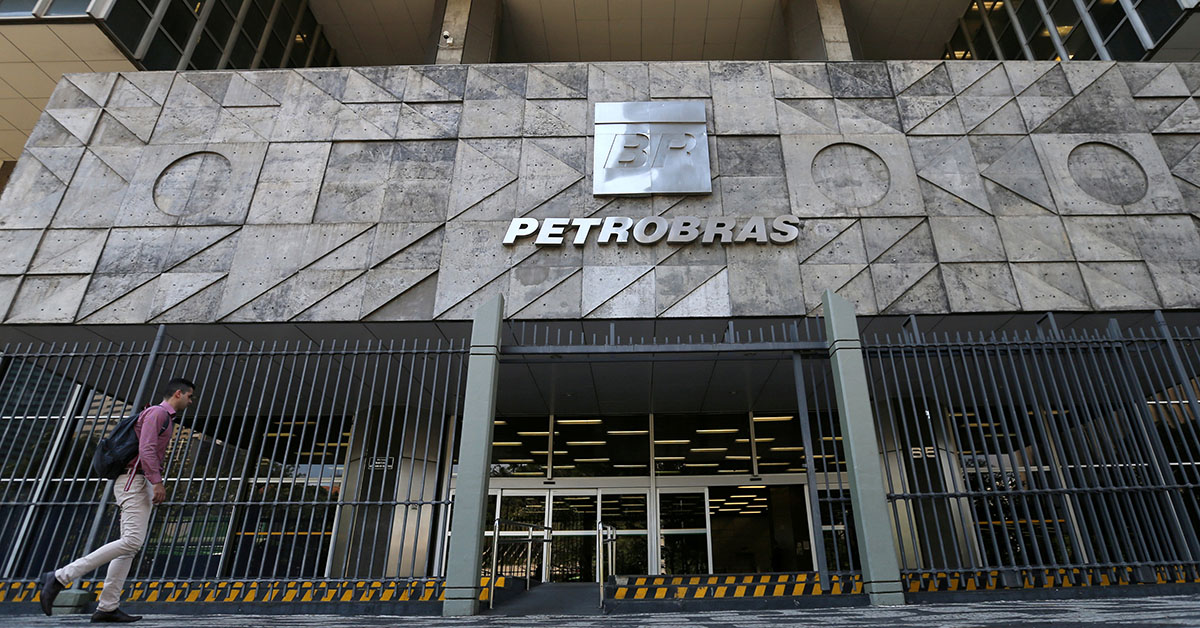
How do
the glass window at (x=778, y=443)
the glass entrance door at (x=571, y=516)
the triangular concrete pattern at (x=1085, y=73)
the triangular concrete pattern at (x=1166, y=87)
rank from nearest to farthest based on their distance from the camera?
1. the triangular concrete pattern at (x=1166, y=87)
2. the triangular concrete pattern at (x=1085, y=73)
3. the glass entrance door at (x=571, y=516)
4. the glass window at (x=778, y=443)

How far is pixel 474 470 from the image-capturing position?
6.20 metres

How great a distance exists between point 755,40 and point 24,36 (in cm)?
1635

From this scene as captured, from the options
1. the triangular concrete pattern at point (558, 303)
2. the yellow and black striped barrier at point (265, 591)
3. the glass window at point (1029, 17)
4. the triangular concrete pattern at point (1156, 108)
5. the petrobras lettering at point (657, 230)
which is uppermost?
the glass window at point (1029, 17)

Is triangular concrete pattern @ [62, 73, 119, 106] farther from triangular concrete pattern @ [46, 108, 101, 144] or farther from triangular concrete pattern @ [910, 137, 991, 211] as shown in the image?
triangular concrete pattern @ [910, 137, 991, 211]

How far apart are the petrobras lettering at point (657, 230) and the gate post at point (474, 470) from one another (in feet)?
11.3

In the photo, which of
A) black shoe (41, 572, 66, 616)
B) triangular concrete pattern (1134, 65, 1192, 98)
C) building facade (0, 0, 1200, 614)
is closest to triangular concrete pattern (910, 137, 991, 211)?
building facade (0, 0, 1200, 614)

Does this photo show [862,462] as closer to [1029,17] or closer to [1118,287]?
[1118,287]

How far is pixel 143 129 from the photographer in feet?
36.9

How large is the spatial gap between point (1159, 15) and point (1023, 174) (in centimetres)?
485

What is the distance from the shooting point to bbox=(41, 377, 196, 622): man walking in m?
4.75

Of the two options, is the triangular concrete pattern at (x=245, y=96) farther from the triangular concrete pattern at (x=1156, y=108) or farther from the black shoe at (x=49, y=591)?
the triangular concrete pattern at (x=1156, y=108)

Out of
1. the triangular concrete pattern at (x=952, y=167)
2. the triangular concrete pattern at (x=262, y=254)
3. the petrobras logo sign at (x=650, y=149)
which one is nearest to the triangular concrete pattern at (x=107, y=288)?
the triangular concrete pattern at (x=262, y=254)

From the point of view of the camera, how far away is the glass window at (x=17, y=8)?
1195 centimetres

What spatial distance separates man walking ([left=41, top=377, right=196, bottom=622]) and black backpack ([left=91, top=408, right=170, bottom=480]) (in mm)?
43
